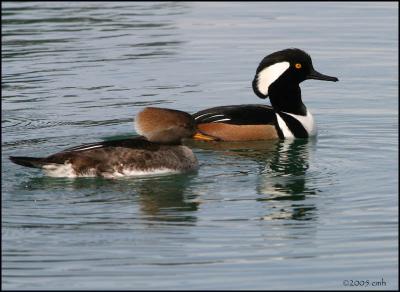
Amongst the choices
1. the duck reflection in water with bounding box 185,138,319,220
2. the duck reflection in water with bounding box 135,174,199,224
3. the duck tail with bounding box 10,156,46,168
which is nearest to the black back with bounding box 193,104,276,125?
the duck reflection in water with bounding box 185,138,319,220

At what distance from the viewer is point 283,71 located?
51.2 feet

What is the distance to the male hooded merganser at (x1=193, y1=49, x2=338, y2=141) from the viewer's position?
14922mm

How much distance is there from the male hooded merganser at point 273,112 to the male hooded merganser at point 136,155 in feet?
4.05

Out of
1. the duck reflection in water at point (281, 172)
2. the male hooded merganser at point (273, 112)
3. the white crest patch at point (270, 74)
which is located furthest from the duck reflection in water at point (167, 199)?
the white crest patch at point (270, 74)

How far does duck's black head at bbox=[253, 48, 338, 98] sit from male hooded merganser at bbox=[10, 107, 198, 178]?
2571 mm

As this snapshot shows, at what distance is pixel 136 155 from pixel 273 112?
3255 mm

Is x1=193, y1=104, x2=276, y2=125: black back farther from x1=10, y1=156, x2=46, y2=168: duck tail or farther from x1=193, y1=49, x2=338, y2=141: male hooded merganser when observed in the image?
x1=10, y1=156, x2=46, y2=168: duck tail

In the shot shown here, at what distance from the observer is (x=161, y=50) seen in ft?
66.7

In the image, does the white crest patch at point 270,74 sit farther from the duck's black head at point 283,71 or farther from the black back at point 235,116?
the black back at point 235,116

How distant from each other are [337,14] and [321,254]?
48.1 ft

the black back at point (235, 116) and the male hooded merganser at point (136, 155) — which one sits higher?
the male hooded merganser at point (136, 155)

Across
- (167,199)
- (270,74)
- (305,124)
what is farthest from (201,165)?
(270,74)

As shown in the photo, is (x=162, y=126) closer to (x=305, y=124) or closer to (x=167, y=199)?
(x=167, y=199)

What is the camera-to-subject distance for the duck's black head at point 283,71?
51.0 feet
